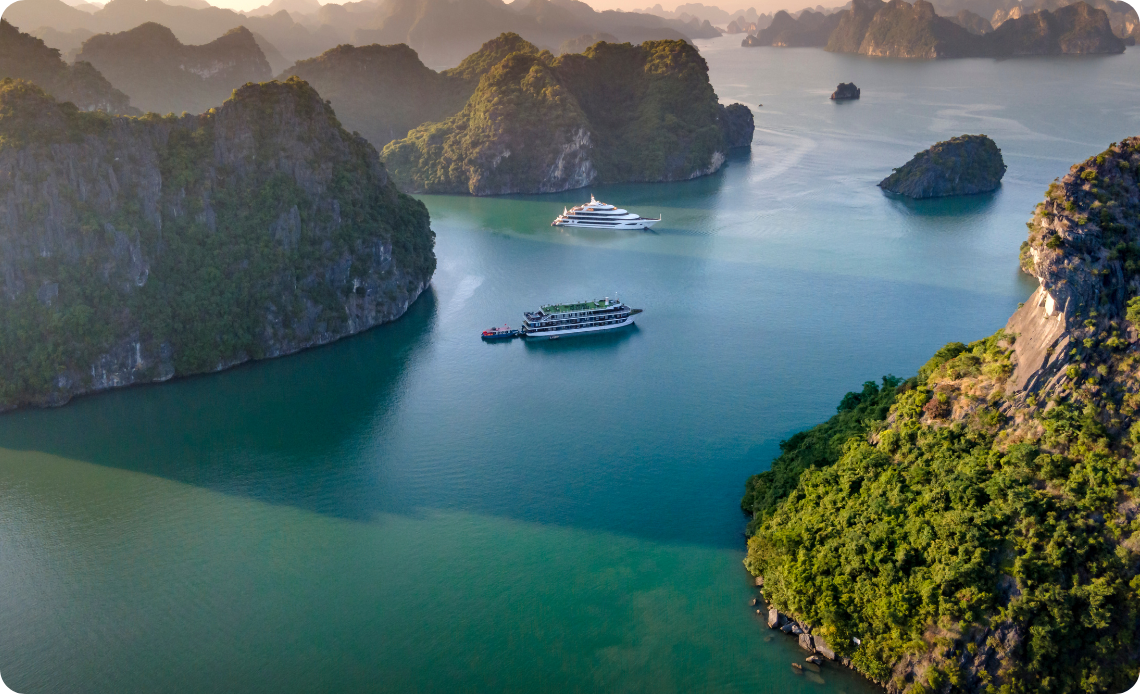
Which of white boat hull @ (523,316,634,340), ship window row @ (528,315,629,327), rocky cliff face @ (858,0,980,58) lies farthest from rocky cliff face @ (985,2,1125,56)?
ship window row @ (528,315,629,327)

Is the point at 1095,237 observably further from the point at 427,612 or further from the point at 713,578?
the point at 427,612

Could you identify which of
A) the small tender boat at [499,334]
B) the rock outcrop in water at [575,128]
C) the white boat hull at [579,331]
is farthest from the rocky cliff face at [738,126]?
the small tender boat at [499,334]

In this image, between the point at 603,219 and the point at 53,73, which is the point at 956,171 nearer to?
the point at 603,219

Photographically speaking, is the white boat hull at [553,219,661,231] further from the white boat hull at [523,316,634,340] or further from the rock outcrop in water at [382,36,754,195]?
the white boat hull at [523,316,634,340]

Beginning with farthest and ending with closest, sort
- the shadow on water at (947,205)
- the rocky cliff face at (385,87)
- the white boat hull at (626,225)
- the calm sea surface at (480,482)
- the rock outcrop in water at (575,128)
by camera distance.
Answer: the rocky cliff face at (385,87)
the rock outcrop in water at (575,128)
the shadow on water at (947,205)
the white boat hull at (626,225)
the calm sea surface at (480,482)

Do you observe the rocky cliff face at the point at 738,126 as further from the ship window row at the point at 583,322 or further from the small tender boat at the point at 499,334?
the small tender boat at the point at 499,334
